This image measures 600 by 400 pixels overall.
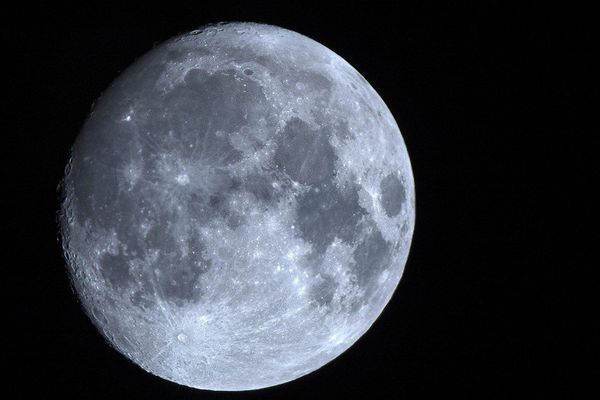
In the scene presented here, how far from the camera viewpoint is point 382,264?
17.7 ft

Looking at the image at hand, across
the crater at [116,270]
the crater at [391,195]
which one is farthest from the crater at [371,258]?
the crater at [116,270]

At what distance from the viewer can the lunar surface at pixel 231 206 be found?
180 inches

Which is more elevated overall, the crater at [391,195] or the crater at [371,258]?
the crater at [391,195]

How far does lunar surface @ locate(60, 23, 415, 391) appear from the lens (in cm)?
458

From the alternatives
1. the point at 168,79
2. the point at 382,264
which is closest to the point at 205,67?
the point at 168,79

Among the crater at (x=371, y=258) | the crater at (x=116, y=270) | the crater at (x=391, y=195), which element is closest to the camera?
the crater at (x=116, y=270)

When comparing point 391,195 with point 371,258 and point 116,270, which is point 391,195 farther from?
point 116,270

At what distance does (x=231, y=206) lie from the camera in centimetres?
454

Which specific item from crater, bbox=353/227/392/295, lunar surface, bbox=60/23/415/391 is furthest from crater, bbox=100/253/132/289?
crater, bbox=353/227/392/295

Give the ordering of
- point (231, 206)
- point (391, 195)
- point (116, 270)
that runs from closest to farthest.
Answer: point (231, 206), point (116, 270), point (391, 195)

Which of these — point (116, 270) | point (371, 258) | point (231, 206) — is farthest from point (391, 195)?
point (116, 270)

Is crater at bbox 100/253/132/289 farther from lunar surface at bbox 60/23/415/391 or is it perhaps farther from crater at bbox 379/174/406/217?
crater at bbox 379/174/406/217

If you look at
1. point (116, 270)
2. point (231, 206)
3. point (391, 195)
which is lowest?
point (116, 270)

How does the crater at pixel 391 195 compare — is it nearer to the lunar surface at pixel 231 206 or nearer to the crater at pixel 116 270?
the lunar surface at pixel 231 206
